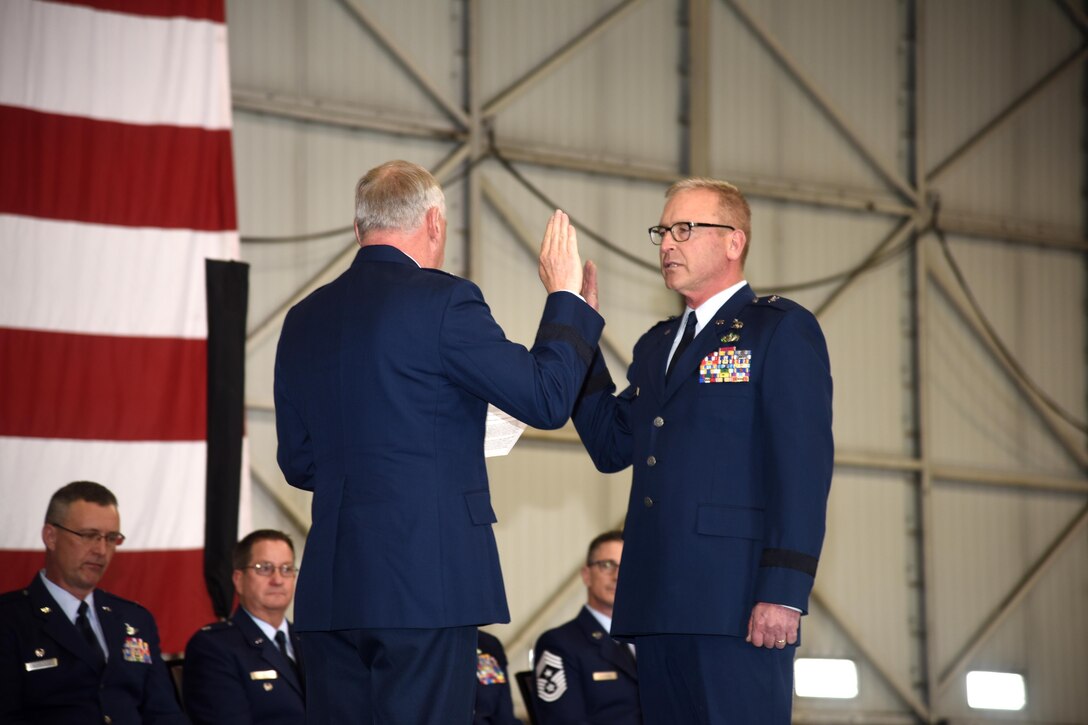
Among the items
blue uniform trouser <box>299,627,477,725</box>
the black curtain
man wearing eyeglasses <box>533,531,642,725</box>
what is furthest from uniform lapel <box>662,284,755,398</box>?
the black curtain

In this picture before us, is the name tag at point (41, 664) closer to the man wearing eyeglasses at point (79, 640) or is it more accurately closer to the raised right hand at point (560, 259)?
the man wearing eyeglasses at point (79, 640)

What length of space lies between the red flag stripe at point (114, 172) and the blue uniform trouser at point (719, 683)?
11.4 ft

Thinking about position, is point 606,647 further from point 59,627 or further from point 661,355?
point 661,355

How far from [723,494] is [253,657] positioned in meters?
2.38

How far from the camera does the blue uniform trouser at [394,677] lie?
8.21 ft

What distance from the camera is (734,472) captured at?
2.95 metres

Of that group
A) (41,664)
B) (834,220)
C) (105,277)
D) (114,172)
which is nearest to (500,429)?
(41,664)

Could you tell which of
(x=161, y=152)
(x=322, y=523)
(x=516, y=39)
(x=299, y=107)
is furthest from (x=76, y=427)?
(x=516, y=39)

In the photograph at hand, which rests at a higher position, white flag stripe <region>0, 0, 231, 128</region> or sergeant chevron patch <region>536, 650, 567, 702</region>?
white flag stripe <region>0, 0, 231, 128</region>

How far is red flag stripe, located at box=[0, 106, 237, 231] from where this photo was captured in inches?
212

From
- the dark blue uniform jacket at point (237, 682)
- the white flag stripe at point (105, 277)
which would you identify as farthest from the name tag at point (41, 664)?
the white flag stripe at point (105, 277)

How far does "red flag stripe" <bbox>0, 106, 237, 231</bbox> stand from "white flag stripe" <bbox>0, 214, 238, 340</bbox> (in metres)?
0.06

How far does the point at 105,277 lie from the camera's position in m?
5.48

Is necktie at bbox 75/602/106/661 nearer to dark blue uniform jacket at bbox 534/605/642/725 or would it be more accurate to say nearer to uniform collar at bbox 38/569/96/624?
uniform collar at bbox 38/569/96/624
